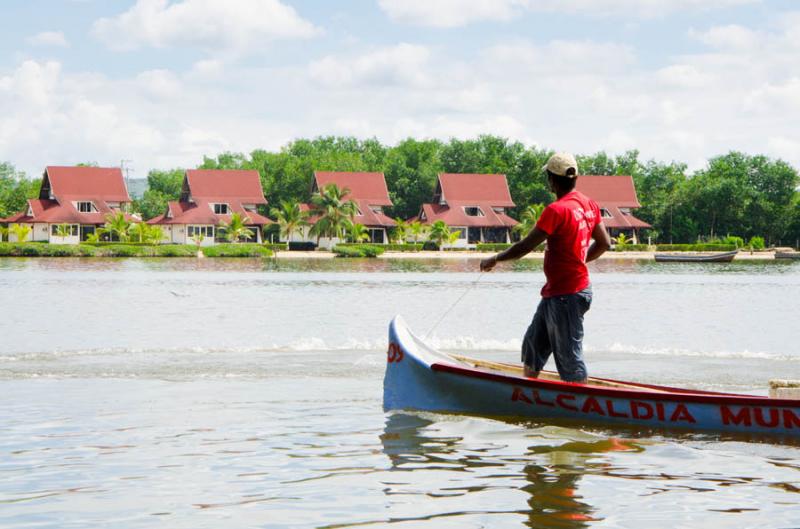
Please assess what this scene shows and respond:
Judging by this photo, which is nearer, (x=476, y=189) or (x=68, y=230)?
(x=68, y=230)

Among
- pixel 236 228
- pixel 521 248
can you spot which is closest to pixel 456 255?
pixel 236 228

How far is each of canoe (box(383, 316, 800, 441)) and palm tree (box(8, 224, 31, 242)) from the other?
235 feet

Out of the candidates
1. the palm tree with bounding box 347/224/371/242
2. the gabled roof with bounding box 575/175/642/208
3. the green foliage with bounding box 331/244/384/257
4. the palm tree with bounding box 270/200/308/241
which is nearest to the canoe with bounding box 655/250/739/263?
the gabled roof with bounding box 575/175/642/208

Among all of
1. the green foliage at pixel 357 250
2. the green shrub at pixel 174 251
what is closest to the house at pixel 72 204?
the green shrub at pixel 174 251

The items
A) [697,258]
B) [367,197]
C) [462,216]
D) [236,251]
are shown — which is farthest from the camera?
[367,197]

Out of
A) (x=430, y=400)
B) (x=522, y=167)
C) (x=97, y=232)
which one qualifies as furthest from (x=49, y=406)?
(x=522, y=167)

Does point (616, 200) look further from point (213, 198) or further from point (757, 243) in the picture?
point (213, 198)

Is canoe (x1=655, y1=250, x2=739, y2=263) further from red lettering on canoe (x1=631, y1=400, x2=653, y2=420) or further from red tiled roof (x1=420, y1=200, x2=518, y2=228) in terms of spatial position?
red lettering on canoe (x1=631, y1=400, x2=653, y2=420)

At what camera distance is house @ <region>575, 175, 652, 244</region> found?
87125 mm

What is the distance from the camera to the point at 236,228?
256ft

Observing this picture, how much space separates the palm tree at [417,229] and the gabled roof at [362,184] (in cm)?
399

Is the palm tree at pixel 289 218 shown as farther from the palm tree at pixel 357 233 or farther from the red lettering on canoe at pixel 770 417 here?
the red lettering on canoe at pixel 770 417

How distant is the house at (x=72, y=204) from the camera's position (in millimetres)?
80719

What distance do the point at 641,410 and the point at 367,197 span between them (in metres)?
78.7
